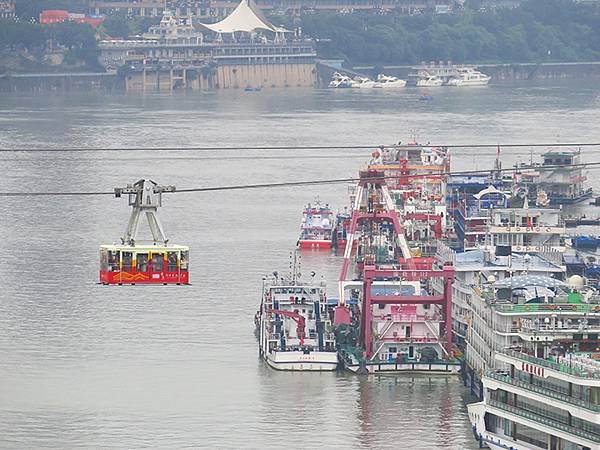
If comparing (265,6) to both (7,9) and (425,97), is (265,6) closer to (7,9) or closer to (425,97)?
(7,9)

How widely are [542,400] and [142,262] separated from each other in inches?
103

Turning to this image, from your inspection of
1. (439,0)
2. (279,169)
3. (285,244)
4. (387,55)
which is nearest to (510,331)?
(285,244)

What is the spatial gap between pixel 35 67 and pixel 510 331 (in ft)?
192

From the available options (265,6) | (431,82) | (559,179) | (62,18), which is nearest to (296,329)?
(559,179)

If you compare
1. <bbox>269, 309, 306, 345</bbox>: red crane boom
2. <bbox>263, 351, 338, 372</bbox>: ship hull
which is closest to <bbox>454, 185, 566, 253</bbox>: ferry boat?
<bbox>269, 309, 306, 345</bbox>: red crane boom

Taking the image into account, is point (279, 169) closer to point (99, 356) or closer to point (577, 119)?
point (577, 119)

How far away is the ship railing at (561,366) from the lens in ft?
50.5

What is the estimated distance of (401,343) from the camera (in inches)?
819

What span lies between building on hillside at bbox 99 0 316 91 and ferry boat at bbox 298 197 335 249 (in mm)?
44843

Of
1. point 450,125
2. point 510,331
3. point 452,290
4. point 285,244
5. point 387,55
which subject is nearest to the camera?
point 510,331

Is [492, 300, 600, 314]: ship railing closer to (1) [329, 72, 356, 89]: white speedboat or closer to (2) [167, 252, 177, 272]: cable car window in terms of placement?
(2) [167, 252, 177, 272]: cable car window

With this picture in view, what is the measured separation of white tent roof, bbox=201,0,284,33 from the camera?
80950mm

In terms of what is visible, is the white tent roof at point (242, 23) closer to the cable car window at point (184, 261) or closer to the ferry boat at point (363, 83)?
the ferry boat at point (363, 83)

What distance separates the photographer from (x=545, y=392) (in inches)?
621
